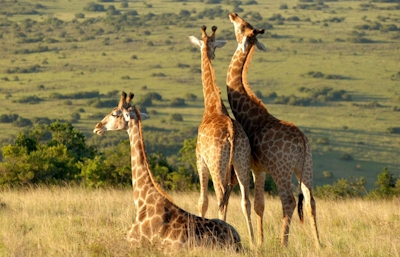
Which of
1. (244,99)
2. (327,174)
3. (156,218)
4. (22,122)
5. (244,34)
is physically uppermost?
(244,34)

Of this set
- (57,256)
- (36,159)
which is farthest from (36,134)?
→ (57,256)

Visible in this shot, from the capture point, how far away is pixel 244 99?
9.09m

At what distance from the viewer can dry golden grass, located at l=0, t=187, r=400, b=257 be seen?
23.9ft

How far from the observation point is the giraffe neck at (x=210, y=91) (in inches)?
347

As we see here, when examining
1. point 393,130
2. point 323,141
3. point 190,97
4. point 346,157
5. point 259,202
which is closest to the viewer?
point 259,202

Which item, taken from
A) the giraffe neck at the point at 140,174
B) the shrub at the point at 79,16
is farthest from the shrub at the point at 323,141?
the shrub at the point at 79,16

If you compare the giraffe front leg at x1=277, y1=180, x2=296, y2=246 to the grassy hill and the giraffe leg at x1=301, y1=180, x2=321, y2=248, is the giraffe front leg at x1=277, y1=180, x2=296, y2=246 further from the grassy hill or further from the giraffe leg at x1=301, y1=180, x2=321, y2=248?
the grassy hill

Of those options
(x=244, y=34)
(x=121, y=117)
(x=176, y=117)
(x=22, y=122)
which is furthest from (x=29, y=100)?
(x=121, y=117)

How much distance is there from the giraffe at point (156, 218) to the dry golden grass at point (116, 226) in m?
0.11

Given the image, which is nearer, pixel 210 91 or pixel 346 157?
pixel 210 91

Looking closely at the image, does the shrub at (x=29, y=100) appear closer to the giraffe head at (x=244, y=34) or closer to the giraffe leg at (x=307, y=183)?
the giraffe head at (x=244, y=34)

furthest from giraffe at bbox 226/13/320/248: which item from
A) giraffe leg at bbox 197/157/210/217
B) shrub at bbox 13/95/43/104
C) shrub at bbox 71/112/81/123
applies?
shrub at bbox 13/95/43/104

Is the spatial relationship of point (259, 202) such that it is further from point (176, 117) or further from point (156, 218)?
point (176, 117)

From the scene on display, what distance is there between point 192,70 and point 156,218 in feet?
181
